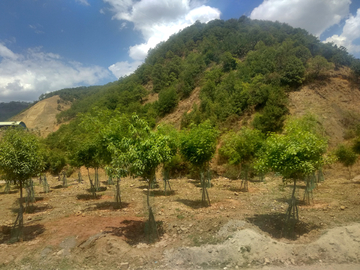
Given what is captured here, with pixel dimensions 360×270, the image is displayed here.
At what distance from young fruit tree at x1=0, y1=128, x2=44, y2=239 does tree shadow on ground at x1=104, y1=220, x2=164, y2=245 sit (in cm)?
371

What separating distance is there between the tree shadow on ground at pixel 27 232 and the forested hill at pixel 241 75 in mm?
16853

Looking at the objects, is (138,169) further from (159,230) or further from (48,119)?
(48,119)

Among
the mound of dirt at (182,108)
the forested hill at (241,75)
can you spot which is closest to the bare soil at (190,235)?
the forested hill at (241,75)

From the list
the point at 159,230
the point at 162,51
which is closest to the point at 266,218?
the point at 159,230

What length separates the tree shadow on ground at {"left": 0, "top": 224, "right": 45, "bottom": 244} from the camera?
883cm

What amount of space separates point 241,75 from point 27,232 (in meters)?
39.6

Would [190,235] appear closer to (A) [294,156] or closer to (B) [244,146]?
A: (A) [294,156]

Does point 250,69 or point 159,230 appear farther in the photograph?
point 250,69

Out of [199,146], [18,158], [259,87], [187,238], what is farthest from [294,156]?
[259,87]

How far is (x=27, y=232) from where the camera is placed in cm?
958

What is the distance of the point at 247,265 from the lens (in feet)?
22.1

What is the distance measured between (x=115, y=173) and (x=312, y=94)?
3502cm

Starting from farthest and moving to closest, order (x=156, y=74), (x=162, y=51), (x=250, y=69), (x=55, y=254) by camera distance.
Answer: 1. (x=162, y=51)
2. (x=156, y=74)
3. (x=250, y=69)
4. (x=55, y=254)

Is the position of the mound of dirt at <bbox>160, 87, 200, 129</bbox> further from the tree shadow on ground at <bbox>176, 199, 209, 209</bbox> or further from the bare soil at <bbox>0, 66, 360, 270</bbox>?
the bare soil at <bbox>0, 66, 360, 270</bbox>
